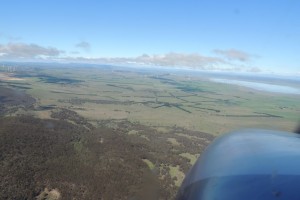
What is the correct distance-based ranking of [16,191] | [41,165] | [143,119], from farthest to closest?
[143,119] → [41,165] → [16,191]

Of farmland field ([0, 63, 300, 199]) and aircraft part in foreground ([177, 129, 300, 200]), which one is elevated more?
aircraft part in foreground ([177, 129, 300, 200])

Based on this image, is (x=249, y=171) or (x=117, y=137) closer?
(x=249, y=171)

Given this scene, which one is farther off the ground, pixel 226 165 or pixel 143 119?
pixel 226 165

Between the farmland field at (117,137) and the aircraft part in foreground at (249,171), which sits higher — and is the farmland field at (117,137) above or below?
below

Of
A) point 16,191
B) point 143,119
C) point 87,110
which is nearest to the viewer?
point 16,191

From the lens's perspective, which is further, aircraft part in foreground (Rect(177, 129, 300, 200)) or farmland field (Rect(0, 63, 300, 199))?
farmland field (Rect(0, 63, 300, 199))

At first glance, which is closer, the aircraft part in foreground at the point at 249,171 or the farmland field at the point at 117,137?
the aircraft part in foreground at the point at 249,171

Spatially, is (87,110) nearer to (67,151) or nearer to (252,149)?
(67,151)

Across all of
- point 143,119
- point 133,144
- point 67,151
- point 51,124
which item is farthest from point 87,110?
point 67,151

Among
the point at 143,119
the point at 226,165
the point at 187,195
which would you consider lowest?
the point at 143,119

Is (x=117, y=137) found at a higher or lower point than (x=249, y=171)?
lower

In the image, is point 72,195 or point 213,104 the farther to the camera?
point 213,104
